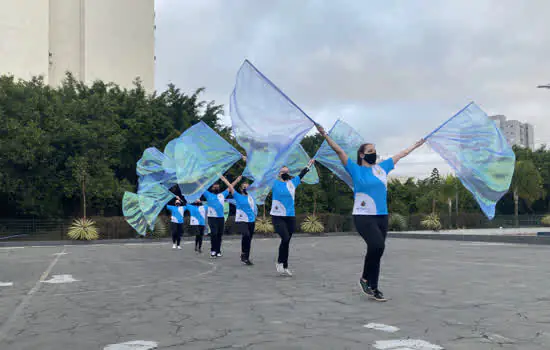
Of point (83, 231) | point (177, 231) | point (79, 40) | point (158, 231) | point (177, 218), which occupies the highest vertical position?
point (79, 40)

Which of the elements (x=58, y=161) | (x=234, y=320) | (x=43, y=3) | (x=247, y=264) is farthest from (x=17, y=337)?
(x=43, y=3)

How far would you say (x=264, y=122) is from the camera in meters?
8.41

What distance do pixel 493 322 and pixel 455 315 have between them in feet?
1.56

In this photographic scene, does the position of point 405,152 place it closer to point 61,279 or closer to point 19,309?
point 19,309

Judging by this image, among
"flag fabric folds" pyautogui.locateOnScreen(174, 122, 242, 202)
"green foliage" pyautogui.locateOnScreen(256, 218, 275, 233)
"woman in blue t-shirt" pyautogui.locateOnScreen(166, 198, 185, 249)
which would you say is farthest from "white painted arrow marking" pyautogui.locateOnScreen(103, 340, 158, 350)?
"green foliage" pyautogui.locateOnScreen(256, 218, 275, 233)

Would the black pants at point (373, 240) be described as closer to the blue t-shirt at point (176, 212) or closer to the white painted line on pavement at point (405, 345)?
the white painted line on pavement at point (405, 345)

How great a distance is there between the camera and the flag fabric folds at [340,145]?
32.5 ft

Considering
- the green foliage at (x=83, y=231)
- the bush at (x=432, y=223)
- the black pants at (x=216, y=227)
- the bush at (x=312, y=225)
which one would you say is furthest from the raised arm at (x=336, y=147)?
the bush at (x=432, y=223)

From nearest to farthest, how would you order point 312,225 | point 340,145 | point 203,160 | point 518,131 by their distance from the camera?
point 340,145, point 203,160, point 312,225, point 518,131

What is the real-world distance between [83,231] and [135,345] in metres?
22.8

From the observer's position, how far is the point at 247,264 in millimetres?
12641

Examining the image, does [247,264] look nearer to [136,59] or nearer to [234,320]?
[234,320]

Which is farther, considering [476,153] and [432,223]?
[432,223]

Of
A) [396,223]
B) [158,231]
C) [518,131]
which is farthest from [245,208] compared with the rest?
[518,131]
